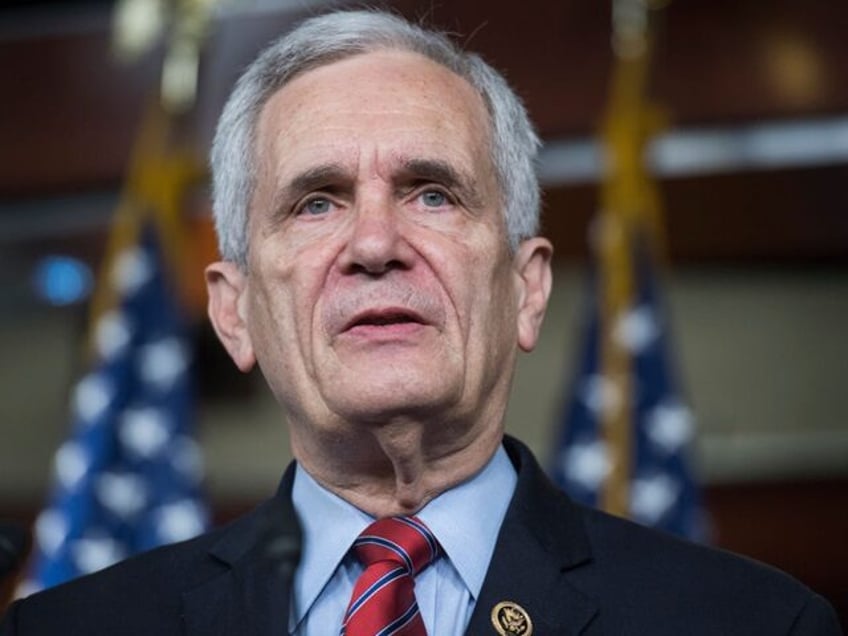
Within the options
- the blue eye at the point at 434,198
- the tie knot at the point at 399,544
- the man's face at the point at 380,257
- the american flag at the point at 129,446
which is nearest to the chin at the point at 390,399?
the man's face at the point at 380,257

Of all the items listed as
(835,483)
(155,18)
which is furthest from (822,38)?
(155,18)

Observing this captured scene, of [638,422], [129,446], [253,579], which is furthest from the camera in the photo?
[129,446]

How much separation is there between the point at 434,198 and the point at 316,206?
143 millimetres

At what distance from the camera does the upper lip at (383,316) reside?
6.12 feet

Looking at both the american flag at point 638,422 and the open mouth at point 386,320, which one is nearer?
the open mouth at point 386,320

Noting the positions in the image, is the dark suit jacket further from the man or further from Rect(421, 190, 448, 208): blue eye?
Rect(421, 190, 448, 208): blue eye

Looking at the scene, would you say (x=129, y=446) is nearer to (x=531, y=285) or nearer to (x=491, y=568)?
(x=531, y=285)

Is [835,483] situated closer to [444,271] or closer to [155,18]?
[155,18]

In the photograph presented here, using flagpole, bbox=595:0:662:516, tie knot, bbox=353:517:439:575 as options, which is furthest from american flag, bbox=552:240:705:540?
tie knot, bbox=353:517:439:575

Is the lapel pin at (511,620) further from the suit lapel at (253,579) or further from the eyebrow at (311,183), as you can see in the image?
the eyebrow at (311,183)

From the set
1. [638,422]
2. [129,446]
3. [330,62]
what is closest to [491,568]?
[330,62]

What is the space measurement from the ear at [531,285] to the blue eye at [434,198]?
15cm

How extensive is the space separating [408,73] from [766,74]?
12.4 feet

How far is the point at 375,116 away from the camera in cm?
201
